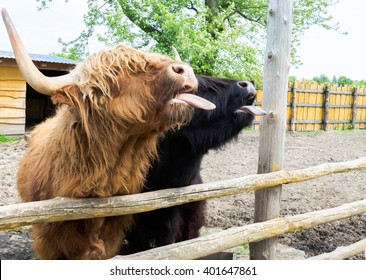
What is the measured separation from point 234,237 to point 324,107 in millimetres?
16772

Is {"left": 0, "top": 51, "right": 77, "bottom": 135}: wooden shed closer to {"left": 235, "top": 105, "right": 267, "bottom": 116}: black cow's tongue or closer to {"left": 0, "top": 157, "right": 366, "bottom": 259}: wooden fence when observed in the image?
{"left": 0, "top": 157, "right": 366, "bottom": 259}: wooden fence

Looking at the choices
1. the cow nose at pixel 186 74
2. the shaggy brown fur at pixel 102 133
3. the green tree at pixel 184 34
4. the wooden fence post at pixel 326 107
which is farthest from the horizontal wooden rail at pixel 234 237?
the wooden fence post at pixel 326 107

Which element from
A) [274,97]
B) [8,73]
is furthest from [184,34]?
[274,97]

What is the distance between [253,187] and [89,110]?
152 centimetres

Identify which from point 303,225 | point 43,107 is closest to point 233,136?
point 303,225

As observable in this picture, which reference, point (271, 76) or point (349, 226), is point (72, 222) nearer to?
point (271, 76)

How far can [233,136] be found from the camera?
10.2ft

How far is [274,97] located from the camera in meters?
3.41

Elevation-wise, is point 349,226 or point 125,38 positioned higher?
point 125,38

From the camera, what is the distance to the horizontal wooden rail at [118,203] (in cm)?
223

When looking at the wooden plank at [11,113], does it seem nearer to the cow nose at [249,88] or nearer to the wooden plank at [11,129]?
the wooden plank at [11,129]

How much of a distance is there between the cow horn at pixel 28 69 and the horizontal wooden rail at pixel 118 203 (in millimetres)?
641

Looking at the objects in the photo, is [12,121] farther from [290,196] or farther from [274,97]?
[274,97]

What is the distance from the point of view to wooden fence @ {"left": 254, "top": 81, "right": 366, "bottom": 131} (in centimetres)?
1768
